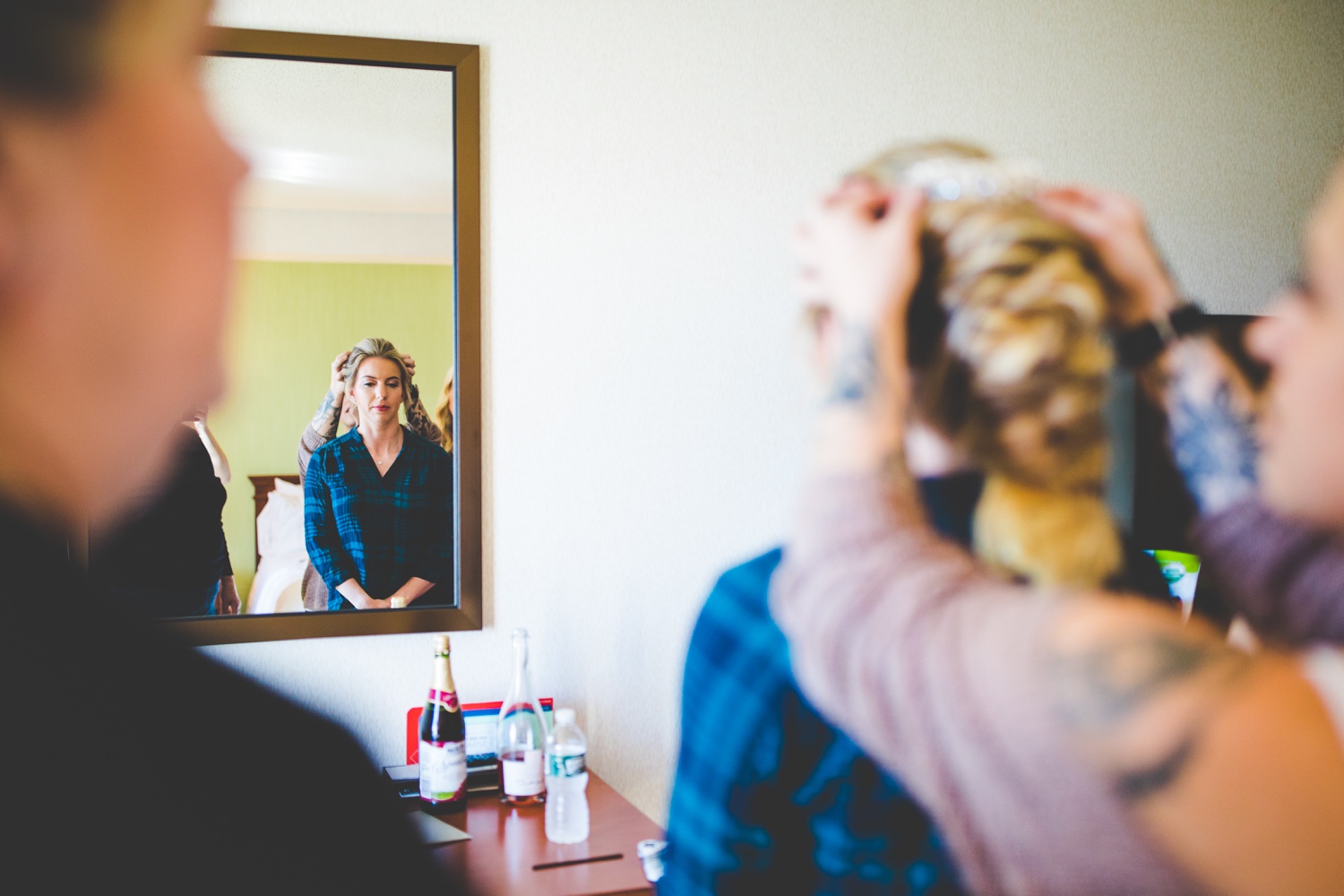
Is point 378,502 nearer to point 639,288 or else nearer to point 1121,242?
point 639,288

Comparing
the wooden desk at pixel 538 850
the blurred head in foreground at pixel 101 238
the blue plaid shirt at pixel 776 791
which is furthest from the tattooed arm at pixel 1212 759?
the wooden desk at pixel 538 850

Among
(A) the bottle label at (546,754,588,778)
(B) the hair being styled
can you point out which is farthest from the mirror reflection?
(B) the hair being styled

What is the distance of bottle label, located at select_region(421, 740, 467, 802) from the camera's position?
61.2 inches

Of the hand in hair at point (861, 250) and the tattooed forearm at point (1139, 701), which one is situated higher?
the hand in hair at point (861, 250)

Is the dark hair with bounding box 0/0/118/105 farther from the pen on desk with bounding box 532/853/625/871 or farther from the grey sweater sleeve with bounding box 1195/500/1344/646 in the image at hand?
the pen on desk with bounding box 532/853/625/871

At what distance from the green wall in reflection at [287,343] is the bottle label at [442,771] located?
456mm

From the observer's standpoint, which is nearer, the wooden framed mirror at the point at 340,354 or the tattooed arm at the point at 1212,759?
the tattooed arm at the point at 1212,759

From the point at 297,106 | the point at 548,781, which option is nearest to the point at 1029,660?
the point at 548,781

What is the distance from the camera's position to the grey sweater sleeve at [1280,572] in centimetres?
63

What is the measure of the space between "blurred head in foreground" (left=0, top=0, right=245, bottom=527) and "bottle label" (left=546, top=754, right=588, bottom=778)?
1.18 meters

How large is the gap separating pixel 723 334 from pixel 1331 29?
65.1 inches

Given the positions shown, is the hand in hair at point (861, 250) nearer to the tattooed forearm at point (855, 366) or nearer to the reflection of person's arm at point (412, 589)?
the tattooed forearm at point (855, 366)

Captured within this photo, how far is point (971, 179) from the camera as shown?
60 cm

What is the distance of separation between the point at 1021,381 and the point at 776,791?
0.93ft
